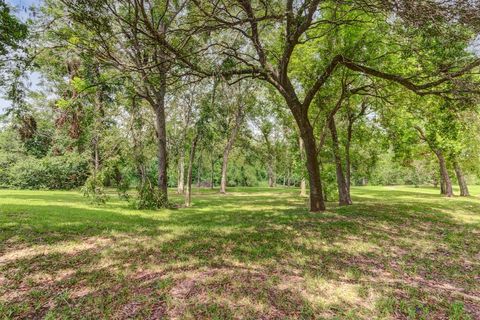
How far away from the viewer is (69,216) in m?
9.84

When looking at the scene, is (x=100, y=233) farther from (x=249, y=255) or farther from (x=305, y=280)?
(x=305, y=280)

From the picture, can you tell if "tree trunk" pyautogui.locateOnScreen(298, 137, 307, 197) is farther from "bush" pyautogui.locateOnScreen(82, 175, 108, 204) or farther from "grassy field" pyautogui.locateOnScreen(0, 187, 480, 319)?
"bush" pyautogui.locateOnScreen(82, 175, 108, 204)

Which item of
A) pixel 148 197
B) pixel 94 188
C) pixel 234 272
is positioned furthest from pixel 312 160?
pixel 94 188

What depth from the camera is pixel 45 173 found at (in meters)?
26.5

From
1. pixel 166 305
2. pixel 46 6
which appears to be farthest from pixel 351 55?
pixel 46 6

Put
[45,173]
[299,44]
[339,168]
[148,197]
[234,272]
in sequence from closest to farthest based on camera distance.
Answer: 1. [234,272]
2. [299,44]
3. [148,197]
4. [339,168]
5. [45,173]

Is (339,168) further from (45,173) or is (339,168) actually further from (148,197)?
(45,173)

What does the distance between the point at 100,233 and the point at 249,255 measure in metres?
4.81

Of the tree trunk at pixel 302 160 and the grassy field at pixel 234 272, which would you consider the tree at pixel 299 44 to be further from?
the grassy field at pixel 234 272

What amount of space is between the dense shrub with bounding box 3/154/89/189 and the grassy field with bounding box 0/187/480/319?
20168 millimetres

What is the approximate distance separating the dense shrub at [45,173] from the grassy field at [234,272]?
20.2 meters

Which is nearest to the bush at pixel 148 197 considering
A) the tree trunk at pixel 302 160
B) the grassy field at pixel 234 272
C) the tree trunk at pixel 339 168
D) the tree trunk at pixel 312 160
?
the grassy field at pixel 234 272

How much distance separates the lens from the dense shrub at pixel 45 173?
25.9 metres

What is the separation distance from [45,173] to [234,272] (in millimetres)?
29864
